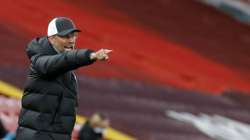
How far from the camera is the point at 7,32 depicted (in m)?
12.1

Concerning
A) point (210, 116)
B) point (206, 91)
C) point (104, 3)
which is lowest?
point (210, 116)

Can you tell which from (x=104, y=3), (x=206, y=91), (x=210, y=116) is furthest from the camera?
(x=104, y=3)

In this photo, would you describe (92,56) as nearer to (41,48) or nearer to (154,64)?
(41,48)

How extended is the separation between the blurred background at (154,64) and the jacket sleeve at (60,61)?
4.39m

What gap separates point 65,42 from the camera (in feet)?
13.1

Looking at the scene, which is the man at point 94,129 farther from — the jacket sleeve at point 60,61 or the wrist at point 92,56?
the wrist at point 92,56

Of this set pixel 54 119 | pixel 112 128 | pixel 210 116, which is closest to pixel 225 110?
pixel 210 116

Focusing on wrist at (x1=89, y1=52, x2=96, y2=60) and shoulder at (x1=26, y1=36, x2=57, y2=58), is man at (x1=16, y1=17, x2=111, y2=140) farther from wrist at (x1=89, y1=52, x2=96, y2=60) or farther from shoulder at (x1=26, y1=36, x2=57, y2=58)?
wrist at (x1=89, y1=52, x2=96, y2=60)

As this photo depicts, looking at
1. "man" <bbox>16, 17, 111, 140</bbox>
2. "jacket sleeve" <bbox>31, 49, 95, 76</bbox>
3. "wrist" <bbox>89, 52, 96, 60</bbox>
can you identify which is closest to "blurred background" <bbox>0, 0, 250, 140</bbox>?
"man" <bbox>16, 17, 111, 140</bbox>

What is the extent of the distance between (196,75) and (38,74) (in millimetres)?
10169

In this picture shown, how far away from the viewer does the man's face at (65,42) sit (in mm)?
3969

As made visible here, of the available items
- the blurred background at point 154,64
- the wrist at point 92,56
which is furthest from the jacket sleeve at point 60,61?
the blurred background at point 154,64

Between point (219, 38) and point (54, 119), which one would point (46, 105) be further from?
point (219, 38)

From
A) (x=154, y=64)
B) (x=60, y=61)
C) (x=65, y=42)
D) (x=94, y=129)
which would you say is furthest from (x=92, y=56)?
(x=154, y=64)
